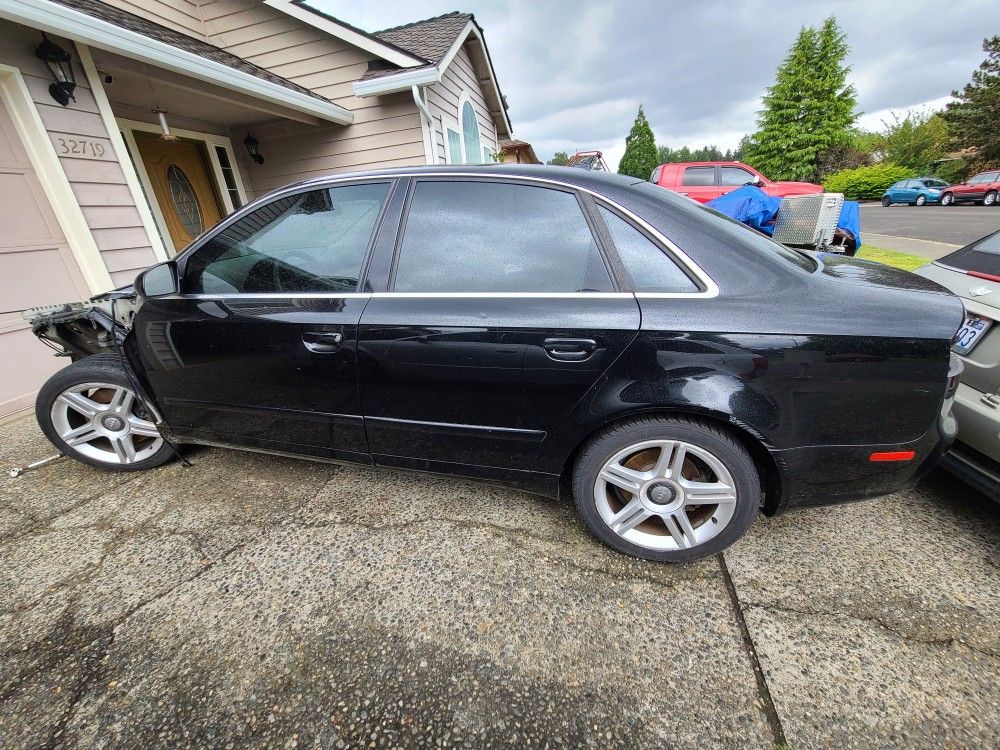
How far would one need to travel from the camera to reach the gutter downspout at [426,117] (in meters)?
5.30

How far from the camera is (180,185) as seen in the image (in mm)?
5398

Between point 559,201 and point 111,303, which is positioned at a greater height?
point 559,201

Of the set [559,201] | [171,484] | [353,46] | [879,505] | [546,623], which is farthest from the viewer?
[353,46]

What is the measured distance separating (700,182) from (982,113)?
98.4ft

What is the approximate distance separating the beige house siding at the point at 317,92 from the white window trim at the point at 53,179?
3.15m

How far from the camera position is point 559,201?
1680 mm

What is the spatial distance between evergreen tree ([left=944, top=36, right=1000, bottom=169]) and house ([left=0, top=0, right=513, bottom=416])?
33.8 m

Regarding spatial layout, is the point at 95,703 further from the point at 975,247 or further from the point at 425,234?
the point at 975,247

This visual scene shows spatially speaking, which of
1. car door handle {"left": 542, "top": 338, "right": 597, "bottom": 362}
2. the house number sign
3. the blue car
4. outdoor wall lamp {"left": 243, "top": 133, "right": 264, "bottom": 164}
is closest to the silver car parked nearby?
car door handle {"left": 542, "top": 338, "right": 597, "bottom": 362}

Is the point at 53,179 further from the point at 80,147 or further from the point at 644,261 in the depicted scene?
the point at 644,261

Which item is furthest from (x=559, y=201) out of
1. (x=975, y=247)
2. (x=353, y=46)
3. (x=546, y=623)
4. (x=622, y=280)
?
(x=353, y=46)

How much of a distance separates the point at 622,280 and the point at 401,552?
147 cm

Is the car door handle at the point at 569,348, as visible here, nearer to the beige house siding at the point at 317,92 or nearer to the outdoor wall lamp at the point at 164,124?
the outdoor wall lamp at the point at 164,124

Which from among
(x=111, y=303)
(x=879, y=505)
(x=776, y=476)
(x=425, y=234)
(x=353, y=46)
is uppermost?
(x=353, y=46)
